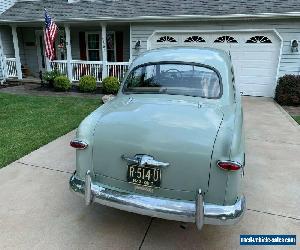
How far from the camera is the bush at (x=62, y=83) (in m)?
12.0

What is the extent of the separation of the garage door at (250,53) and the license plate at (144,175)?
9711 mm

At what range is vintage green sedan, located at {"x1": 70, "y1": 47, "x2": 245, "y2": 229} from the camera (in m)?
2.59

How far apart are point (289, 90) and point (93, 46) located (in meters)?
9.72

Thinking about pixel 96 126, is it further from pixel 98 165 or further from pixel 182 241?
pixel 182 241

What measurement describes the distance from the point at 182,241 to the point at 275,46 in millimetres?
9941

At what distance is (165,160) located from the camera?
8.71ft

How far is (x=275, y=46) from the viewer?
422 inches

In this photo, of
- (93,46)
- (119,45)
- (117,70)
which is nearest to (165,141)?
(117,70)

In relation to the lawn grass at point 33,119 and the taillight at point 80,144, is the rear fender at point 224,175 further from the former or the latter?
the lawn grass at point 33,119

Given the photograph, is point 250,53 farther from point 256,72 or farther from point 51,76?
point 51,76

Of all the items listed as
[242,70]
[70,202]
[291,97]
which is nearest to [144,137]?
[70,202]

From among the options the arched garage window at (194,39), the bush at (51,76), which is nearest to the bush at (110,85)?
the bush at (51,76)

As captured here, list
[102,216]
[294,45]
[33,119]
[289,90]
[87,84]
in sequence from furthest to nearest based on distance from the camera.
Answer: [87,84]
[294,45]
[289,90]
[33,119]
[102,216]

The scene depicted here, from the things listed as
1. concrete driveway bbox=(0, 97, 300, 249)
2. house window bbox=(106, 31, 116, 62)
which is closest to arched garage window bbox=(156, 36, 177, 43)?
house window bbox=(106, 31, 116, 62)
